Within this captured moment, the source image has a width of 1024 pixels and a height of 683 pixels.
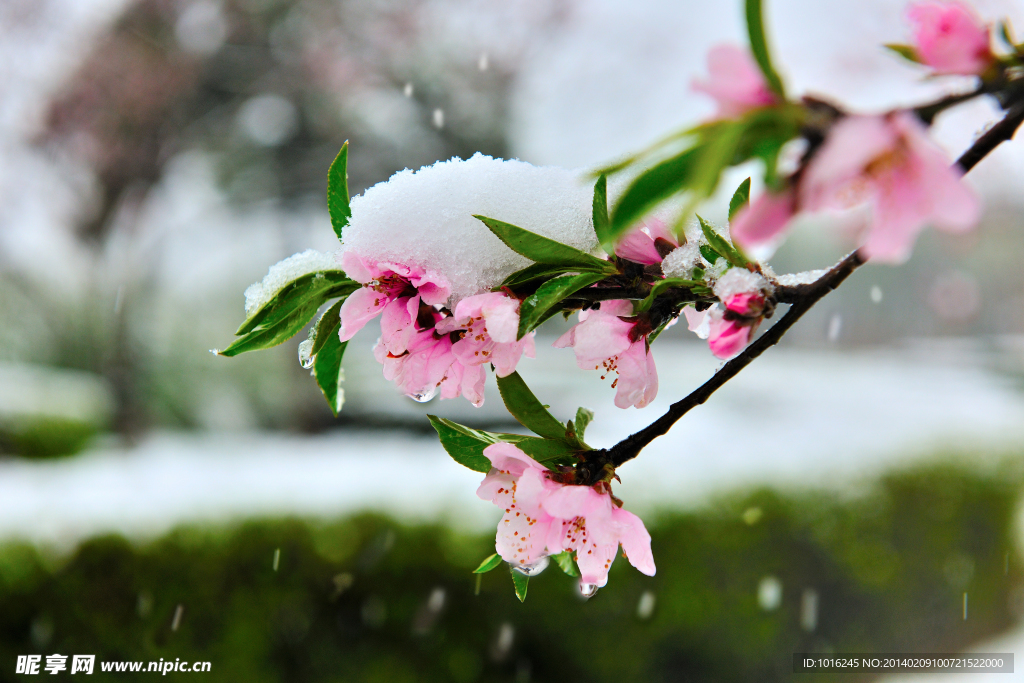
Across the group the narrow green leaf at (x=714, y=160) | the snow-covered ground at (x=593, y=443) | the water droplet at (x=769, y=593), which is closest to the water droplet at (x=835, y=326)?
the snow-covered ground at (x=593, y=443)

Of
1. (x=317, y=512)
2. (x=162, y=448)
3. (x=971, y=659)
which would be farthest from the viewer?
(x=162, y=448)

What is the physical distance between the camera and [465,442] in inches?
13.9

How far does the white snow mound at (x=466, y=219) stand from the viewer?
35cm

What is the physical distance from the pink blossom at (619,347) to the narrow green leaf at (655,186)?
5.3 inches

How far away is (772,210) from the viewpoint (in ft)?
0.55

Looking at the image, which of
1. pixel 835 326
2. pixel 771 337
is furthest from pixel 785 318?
pixel 835 326

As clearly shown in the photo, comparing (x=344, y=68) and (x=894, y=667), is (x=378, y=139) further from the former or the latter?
(x=894, y=667)

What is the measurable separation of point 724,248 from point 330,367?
0.79 feet

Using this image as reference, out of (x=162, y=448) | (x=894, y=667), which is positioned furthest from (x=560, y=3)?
(x=894, y=667)

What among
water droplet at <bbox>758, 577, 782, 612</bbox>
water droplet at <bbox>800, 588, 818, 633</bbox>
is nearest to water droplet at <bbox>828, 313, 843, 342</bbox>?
water droplet at <bbox>800, 588, 818, 633</bbox>

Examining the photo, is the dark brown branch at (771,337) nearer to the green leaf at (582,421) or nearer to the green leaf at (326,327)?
the green leaf at (582,421)

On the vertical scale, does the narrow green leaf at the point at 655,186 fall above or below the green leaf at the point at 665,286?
above

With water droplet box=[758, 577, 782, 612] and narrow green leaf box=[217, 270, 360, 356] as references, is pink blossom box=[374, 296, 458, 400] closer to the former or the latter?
narrow green leaf box=[217, 270, 360, 356]

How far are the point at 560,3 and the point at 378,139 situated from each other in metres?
1.47
